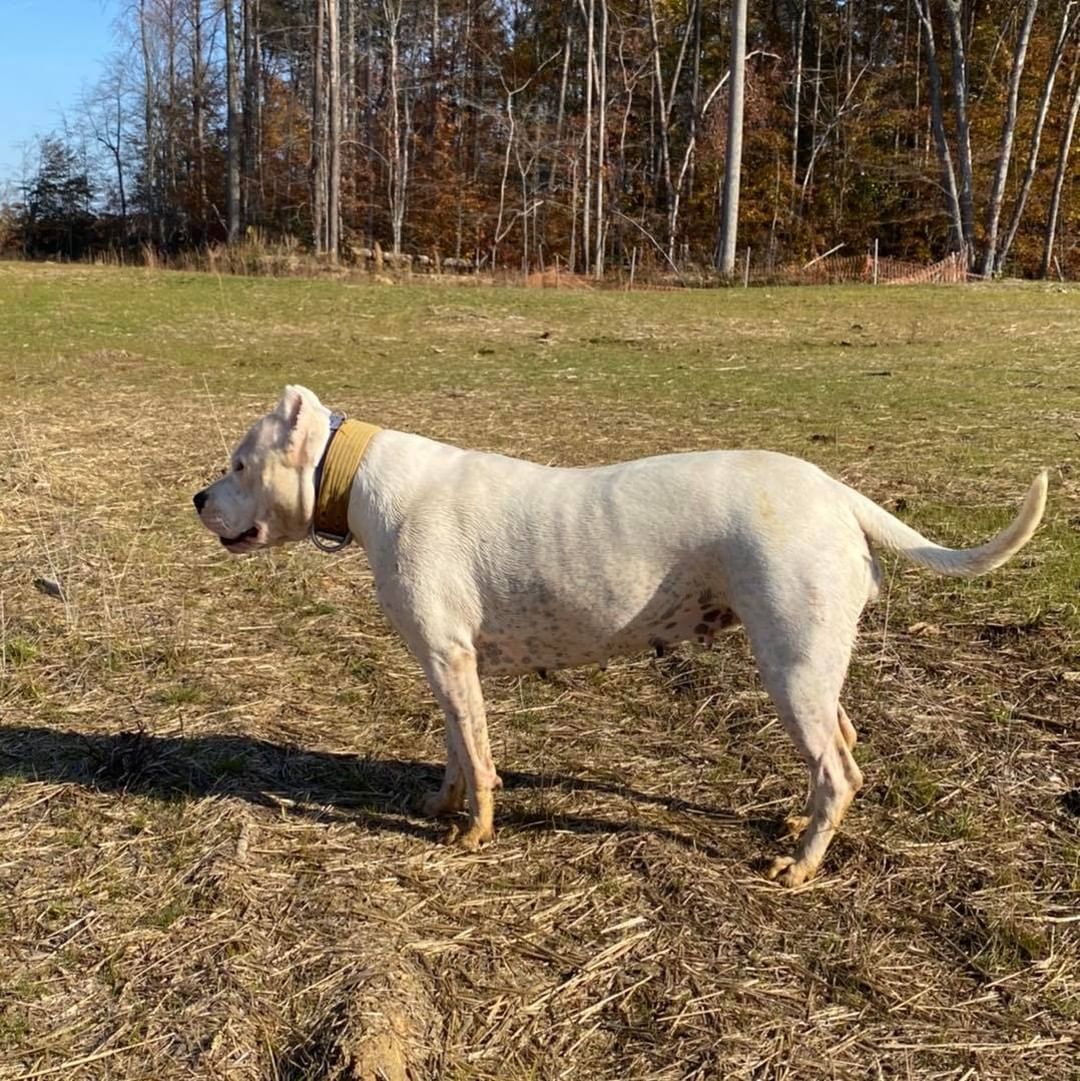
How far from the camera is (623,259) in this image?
1932 inches

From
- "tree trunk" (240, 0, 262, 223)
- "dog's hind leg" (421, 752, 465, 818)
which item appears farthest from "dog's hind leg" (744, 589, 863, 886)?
"tree trunk" (240, 0, 262, 223)

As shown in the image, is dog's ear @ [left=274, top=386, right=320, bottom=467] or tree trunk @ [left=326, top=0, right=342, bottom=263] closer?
dog's ear @ [left=274, top=386, right=320, bottom=467]

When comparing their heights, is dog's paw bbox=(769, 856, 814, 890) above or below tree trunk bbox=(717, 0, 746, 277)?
below

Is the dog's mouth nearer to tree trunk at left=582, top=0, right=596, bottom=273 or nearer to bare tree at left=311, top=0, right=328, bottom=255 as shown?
bare tree at left=311, top=0, right=328, bottom=255

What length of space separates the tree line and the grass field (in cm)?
4166

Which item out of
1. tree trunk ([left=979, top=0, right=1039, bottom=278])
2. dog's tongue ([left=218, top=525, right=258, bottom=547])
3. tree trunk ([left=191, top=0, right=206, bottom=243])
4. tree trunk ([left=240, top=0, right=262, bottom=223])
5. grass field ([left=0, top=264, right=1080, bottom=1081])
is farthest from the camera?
tree trunk ([left=191, top=0, right=206, bottom=243])

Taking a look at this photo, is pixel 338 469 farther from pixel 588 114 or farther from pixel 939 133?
pixel 939 133

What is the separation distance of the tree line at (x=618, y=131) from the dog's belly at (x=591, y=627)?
143ft

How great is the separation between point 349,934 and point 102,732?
6.34 feet

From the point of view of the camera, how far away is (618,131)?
5106 centimetres

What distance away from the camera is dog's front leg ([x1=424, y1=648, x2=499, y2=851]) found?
3.84 meters

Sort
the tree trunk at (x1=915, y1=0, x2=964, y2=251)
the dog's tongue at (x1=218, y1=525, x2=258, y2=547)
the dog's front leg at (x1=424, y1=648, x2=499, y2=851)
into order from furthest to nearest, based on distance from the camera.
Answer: the tree trunk at (x1=915, y1=0, x2=964, y2=251) < the dog's tongue at (x1=218, y1=525, x2=258, y2=547) < the dog's front leg at (x1=424, y1=648, x2=499, y2=851)

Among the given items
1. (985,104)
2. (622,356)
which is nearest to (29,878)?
(622,356)

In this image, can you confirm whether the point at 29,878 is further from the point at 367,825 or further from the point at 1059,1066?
the point at 1059,1066
